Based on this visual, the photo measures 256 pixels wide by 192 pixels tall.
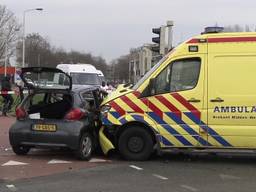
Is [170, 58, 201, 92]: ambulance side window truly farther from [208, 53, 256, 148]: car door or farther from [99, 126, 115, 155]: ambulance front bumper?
[99, 126, 115, 155]: ambulance front bumper

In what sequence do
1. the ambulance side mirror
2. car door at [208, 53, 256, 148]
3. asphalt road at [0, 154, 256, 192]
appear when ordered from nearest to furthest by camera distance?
asphalt road at [0, 154, 256, 192] → car door at [208, 53, 256, 148] → the ambulance side mirror

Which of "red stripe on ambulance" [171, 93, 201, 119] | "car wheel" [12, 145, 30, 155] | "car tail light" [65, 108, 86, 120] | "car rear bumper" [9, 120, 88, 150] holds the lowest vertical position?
"car wheel" [12, 145, 30, 155]

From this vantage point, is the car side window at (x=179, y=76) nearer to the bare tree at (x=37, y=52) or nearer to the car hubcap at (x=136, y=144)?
the car hubcap at (x=136, y=144)

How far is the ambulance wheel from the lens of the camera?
1077 centimetres

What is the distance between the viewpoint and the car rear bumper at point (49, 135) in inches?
416

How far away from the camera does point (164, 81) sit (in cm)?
1072

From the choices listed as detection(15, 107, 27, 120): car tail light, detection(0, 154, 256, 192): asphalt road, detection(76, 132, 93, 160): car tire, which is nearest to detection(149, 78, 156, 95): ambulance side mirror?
detection(0, 154, 256, 192): asphalt road

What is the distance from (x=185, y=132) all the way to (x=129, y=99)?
127 centimetres

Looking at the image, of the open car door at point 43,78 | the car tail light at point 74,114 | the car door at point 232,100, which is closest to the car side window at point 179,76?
the car door at point 232,100

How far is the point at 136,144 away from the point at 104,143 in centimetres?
66

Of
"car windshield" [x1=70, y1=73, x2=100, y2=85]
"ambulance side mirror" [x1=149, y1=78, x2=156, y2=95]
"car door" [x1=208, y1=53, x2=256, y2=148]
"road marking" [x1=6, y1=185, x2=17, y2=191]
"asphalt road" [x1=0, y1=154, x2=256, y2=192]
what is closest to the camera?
"road marking" [x1=6, y1=185, x2=17, y2=191]

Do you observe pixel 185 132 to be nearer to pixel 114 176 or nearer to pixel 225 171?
pixel 225 171

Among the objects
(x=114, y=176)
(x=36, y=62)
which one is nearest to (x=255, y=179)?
(x=114, y=176)

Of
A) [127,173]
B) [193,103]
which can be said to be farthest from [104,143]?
[193,103]
